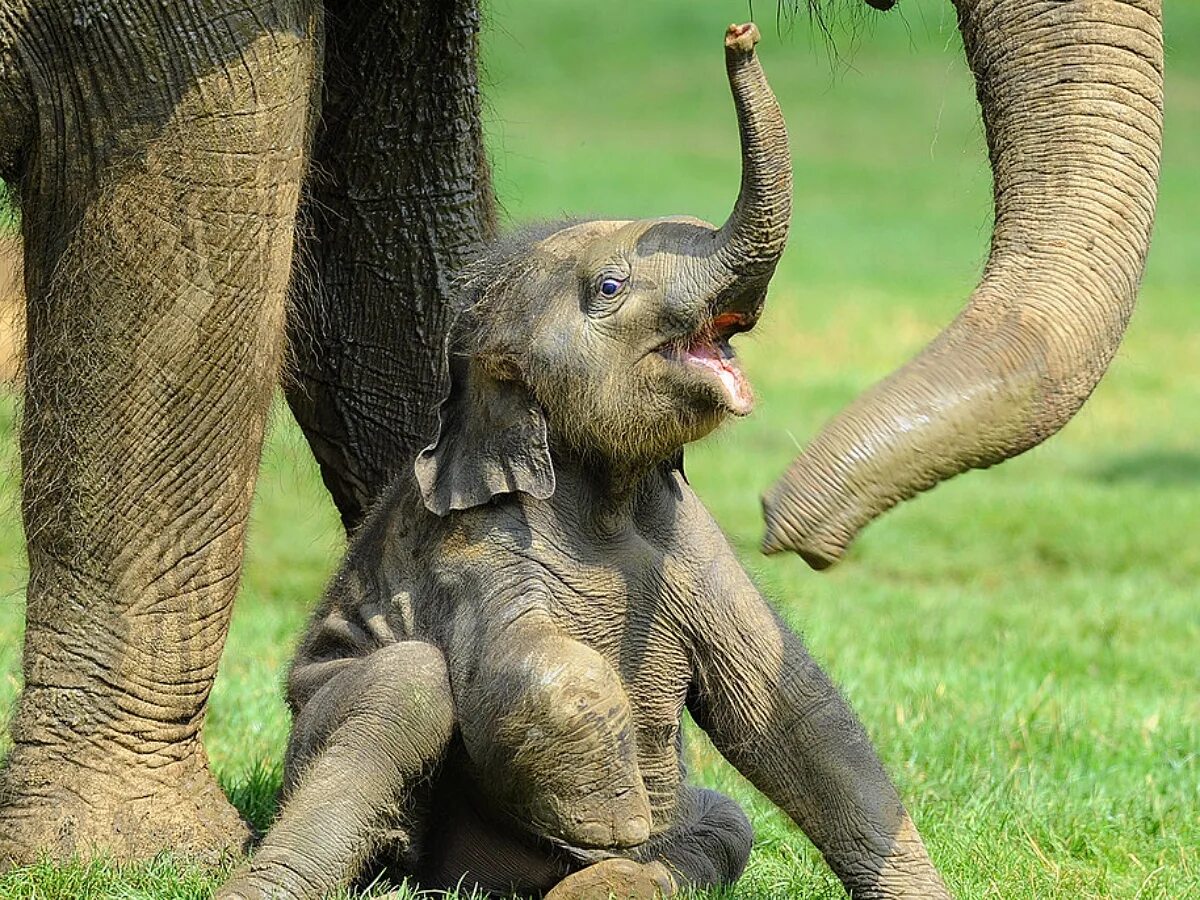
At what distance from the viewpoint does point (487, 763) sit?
160 inches

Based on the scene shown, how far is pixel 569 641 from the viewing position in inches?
158

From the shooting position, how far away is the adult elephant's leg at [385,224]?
5.45 meters

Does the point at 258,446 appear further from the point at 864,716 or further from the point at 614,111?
the point at 614,111

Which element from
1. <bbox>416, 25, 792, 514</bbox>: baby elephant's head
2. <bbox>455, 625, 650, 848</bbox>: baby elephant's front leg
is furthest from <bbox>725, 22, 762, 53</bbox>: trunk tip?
<bbox>455, 625, 650, 848</bbox>: baby elephant's front leg

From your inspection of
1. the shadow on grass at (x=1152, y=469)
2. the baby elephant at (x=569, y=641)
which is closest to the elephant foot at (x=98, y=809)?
the baby elephant at (x=569, y=641)

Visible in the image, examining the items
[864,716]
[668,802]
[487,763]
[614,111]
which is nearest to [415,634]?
[487,763]

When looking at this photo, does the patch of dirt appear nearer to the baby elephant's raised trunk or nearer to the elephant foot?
the elephant foot

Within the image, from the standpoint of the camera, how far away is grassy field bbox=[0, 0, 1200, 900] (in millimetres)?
5031

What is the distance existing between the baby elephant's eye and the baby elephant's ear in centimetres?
27

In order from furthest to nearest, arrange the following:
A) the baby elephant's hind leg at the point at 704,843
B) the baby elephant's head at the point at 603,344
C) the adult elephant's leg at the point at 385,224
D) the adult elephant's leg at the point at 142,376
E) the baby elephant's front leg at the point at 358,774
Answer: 1. the adult elephant's leg at the point at 385,224
2. the baby elephant's hind leg at the point at 704,843
3. the adult elephant's leg at the point at 142,376
4. the baby elephant's front leg at the point at 358,774
5. the baby elephant's head at the point at 603,344

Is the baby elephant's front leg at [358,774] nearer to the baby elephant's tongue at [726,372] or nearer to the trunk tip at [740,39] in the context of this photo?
the baby elephant's tongue at [726,372]

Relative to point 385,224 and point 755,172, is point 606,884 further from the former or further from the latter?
point 385,224

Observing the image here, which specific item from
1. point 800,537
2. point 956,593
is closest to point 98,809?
point 800,537

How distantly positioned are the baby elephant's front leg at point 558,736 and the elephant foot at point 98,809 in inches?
35.8
